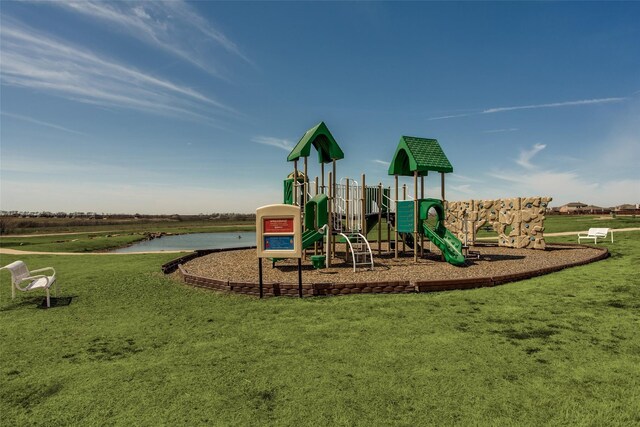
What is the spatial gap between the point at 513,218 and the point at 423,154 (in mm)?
7832

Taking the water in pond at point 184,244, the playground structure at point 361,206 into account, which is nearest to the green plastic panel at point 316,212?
the playground structure at point 361,206

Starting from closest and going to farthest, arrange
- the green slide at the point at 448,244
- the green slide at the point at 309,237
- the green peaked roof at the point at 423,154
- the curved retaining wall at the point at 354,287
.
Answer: the curved retaining wall at the point at 354,287, the green slide at the point at 309,237, the green slide at the point at 448,244, the green peaked roof at the point at 423,154

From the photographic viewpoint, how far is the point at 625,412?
336 cm

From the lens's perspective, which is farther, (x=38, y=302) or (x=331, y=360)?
(x=38, y=302)

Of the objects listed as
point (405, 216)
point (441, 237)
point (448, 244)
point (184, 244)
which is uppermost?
point (405, 216)

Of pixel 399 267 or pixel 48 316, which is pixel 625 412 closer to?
pixel 399 267

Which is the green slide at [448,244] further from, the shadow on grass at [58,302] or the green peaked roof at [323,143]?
Answer: the shadow on grass at [58,302]

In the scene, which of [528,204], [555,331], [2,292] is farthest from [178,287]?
[528,204]

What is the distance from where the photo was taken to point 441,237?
42.3 feet

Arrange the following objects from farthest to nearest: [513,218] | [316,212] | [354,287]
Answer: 1. [513,218]
2. [316,212]
3. [354,287]

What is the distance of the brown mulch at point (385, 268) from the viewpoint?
10086mm

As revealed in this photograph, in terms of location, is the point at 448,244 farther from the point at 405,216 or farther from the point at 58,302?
the point at 58,302

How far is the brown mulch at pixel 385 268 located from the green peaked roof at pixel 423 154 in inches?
146

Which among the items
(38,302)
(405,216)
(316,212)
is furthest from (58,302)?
(405,216)
